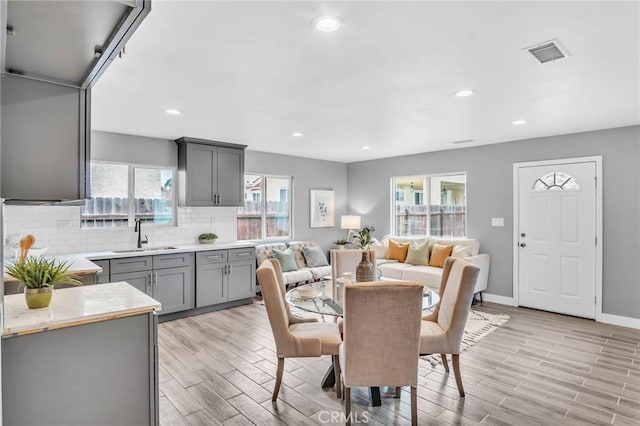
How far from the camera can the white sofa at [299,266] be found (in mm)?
5621

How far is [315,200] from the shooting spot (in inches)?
Result: 277

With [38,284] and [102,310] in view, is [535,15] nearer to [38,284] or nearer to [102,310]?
[102,310]

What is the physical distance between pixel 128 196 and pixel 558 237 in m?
5.75

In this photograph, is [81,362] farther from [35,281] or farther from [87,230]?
[87,230]

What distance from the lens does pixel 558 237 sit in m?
4.85

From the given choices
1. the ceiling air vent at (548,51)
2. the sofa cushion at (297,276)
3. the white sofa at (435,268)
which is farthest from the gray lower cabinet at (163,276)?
the ceiling air vent at (548,51)

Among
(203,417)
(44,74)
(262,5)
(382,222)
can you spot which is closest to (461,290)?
(203,417)

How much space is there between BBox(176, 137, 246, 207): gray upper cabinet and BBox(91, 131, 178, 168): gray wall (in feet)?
0.48

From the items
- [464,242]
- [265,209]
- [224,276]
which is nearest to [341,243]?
[265,209]

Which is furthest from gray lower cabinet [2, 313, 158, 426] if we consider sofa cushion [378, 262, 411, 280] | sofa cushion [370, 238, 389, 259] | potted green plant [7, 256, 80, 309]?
sofa cushion [370, 238, 389, 259]

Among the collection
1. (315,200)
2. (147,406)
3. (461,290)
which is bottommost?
(147,406)

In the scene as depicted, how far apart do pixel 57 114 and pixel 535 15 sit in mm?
2522

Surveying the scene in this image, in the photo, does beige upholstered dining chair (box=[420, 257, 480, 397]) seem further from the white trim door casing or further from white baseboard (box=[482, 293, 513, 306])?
white baseboard (box=[482, 293, 513, 306])

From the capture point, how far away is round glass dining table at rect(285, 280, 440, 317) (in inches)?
103
